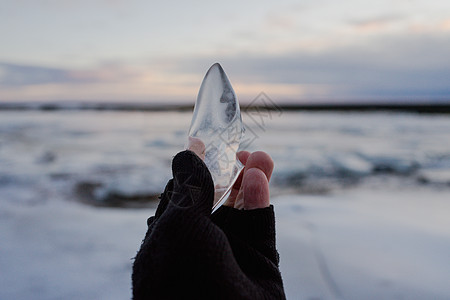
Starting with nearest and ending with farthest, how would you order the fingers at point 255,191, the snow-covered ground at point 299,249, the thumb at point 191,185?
the thumb at point 191,185, the fingers at point 255,191, the snow-covered ground at point 299,249

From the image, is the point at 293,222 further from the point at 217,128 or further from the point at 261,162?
the point at 217,128

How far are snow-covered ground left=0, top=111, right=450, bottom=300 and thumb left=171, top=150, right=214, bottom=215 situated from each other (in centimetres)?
104

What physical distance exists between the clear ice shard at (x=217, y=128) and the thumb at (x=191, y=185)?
228 mm

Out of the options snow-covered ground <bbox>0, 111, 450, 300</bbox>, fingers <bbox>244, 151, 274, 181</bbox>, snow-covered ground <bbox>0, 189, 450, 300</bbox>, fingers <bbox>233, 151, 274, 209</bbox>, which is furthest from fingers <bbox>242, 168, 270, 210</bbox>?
snow-covered ground <bbox>0, 189, 450, 300</bbox>

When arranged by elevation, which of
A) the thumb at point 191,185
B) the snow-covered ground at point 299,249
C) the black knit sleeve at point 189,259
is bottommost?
the snow-covered ground at point 299,249

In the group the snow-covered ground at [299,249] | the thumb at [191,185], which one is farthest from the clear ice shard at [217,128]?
the snow-covered ground at [299,249]

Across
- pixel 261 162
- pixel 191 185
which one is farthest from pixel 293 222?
pixel 191 185

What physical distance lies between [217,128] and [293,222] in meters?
2.00

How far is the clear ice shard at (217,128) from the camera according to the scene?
57.0 inches

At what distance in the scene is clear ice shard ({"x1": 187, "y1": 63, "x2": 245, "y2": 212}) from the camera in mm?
1448

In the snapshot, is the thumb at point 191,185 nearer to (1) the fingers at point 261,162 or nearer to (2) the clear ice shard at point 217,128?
(2) the clear ice shard at point 217,128

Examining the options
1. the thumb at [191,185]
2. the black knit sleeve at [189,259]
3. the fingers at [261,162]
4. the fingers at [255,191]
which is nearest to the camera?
the black knit sleeve at [189,259]

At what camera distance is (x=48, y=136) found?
10.0 meters

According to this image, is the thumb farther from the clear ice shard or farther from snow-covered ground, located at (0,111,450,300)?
snow-covered ground, located at (0,111,450,300)
